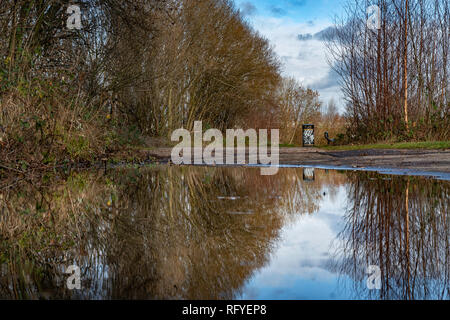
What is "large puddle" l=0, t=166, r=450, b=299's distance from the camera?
6.13 feet

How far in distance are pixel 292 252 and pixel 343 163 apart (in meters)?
7.91

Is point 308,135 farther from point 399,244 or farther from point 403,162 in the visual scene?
point 399,244

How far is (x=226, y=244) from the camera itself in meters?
2.61

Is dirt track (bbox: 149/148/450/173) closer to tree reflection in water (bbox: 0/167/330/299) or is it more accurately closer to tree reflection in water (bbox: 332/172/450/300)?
tree reflection in water (bbox: 332/172/450/300)

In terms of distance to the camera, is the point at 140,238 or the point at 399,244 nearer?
the point at 399,244

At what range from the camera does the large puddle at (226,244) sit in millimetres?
1867
